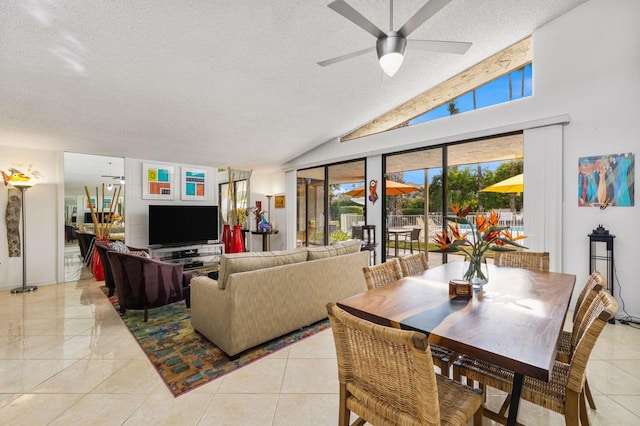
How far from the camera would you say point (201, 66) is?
332 cm

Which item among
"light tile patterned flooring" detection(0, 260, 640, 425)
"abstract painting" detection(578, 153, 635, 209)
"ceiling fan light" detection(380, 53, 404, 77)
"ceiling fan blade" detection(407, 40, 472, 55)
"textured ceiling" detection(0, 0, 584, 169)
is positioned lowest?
"light tile patterned flooring" detection(0, 260, 640, 425)

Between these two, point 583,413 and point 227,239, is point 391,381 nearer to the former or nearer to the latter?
point 583,413

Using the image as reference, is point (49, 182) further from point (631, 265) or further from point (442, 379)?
point (631, 265)

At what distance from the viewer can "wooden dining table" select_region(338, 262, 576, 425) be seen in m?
1.04

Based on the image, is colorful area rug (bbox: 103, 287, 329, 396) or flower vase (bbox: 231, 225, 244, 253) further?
flower vase (bbox: 231, 225, 244, 253)

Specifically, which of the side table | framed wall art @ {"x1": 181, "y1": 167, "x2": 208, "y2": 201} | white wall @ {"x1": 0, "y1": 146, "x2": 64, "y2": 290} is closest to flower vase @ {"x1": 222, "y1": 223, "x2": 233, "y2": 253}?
the side table

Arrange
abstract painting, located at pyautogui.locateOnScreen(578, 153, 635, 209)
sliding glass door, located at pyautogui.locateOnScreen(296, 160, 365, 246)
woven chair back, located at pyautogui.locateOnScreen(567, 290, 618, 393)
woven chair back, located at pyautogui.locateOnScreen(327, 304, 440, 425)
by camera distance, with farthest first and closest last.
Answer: sliding glass door, located at pyautogui.locateOnScreen(296, 160, 365, 246)
abstract painting, located at pyautogui.locateOnScreen(578, 153, 635, 209)
woven chair back, located at pyautogui.locateOnScreen(567, 290, 618, 393)
woven chair back, located at pyautogui.locateOnScreen(327, 304, 440, 425)

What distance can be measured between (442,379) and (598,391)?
61.1 inches

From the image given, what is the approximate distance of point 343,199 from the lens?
6539 mm

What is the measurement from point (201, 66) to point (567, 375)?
159 inches

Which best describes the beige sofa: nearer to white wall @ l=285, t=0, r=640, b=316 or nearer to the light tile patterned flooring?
the light tile patterned flooring

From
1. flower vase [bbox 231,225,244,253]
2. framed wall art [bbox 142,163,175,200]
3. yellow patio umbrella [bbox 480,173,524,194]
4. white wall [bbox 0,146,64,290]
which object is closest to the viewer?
yellow patio umbrella [bbox 480,173,524,194]

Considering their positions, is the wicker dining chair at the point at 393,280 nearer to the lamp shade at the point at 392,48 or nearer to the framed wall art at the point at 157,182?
the lamp shade at the point at 392,48

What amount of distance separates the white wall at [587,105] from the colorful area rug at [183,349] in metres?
3.32
